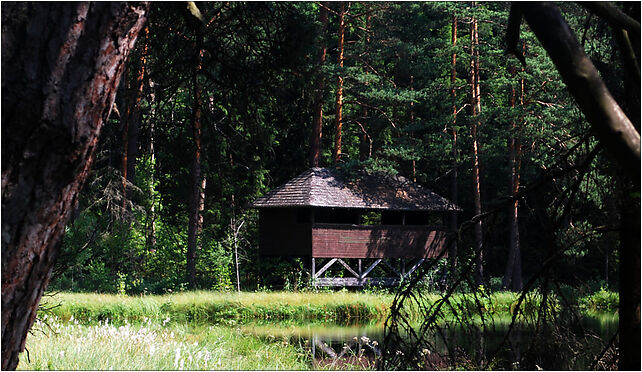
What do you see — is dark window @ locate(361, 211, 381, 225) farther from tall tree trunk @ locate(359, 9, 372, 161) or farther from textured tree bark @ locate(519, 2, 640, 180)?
textured tree bark @ locate(519, 2, 640, 180)

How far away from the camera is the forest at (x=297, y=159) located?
2.24 m

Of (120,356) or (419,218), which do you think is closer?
(120,356)

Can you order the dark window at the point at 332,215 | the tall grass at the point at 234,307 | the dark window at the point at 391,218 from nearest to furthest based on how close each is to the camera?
the tall grass at the point at 234,307
the dark window at the point at 332,215
the dark window at the point at 391,218

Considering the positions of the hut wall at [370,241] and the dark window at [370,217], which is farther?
the dark window at [370,217]

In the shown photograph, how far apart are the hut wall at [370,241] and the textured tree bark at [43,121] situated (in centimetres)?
2283

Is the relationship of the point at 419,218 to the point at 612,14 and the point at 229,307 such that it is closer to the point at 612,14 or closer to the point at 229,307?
the point at 229,307

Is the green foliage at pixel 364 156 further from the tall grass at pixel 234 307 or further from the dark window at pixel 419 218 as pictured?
the dark window at pixel 419 218

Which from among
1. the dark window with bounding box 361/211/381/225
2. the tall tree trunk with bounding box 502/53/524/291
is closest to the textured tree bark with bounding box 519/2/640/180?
the tall tree trunk with bounding box 502/53/524/291

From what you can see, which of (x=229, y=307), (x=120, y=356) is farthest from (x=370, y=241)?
(x=120, y=356)

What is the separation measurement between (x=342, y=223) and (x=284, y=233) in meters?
2.23

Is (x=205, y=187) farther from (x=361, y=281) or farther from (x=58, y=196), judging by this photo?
(x=58, y=196)

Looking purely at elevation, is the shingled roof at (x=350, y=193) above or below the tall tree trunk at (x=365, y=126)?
below

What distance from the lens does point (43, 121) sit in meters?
2.20

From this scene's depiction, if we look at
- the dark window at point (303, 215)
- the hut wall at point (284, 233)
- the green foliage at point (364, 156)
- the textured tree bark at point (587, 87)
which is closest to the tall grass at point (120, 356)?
the textured tree bark at point (587, 87)
